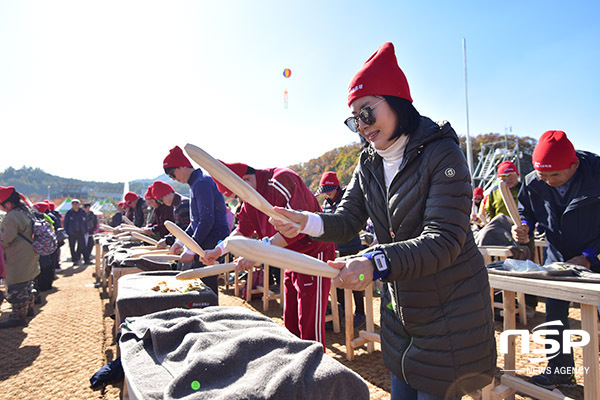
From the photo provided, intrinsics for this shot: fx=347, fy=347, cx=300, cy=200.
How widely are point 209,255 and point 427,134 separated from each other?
2.25 metres

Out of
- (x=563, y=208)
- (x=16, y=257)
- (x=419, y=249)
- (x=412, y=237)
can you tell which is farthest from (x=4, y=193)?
(x=563, y=208)

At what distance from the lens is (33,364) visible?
4.07 meters

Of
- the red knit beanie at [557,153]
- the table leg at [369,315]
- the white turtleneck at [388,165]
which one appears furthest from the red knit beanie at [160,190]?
the red knit beanie at [557,153]

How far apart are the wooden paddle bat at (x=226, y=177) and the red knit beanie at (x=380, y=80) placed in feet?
2.03

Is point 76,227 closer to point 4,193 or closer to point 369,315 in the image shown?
point 4,193

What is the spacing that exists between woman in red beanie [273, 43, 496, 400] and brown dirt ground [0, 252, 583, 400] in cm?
191

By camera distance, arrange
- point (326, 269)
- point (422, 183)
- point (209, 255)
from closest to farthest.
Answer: point (326, 269)
point (422, 183)
point (209, 255)

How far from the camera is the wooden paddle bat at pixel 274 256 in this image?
3.88ft

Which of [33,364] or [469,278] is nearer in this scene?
[469,278]

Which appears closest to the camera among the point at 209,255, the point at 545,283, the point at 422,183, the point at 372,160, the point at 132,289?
the point at 422,183

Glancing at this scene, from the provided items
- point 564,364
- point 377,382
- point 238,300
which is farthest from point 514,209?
point 238,300

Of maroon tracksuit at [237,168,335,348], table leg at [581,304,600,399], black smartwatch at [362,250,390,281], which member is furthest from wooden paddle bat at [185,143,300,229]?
table leg at [581,304,600,399]

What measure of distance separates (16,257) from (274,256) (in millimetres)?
6249

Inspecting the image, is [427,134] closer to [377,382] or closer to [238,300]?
[377,382]
